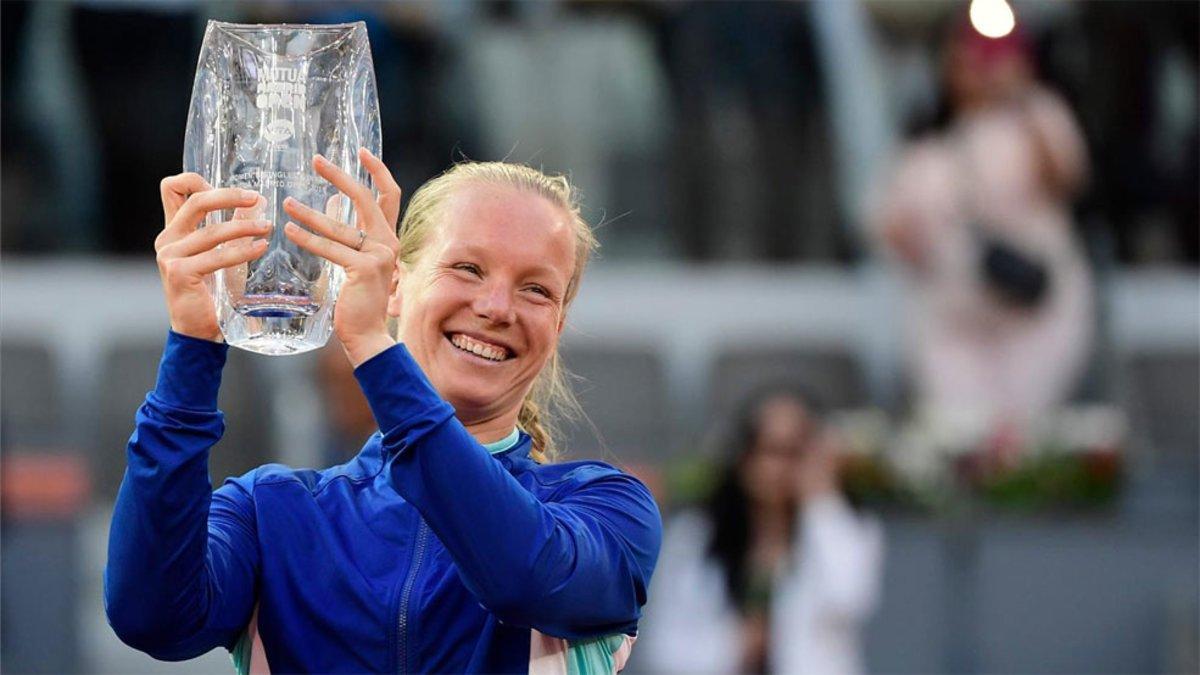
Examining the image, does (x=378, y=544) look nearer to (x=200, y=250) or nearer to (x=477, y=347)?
(x=477, y=347)

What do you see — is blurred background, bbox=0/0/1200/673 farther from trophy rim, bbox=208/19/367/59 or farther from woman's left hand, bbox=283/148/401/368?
woman's left hand, bbox=283/148/401/368

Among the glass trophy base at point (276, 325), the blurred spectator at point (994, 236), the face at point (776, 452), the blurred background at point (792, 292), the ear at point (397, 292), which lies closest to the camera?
the glass trophy base at point (276, 325)

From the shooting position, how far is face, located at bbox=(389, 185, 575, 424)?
188 cm

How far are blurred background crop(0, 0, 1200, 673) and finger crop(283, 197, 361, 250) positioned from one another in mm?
3985

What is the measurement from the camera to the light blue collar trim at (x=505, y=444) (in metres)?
1.96

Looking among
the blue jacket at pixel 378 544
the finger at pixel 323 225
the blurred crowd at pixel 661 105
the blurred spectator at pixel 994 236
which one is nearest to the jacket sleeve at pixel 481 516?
the blue jacket at pixel 378 544

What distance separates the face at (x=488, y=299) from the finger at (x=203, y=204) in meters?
0.26

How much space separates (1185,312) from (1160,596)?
1844 mm

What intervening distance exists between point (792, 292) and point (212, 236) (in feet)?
20.2

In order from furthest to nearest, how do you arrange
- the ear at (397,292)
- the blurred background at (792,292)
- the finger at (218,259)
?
1. the blurred background at (792,292)
2. the ear at (397,292)
3. the finger at (218,259)

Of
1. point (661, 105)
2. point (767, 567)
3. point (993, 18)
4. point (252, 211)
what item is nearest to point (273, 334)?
point (252, 211)

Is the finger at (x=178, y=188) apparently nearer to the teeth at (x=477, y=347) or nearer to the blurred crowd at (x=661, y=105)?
the teeth at (x=477, y=347)

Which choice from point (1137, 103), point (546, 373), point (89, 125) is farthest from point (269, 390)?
point (546, 373)

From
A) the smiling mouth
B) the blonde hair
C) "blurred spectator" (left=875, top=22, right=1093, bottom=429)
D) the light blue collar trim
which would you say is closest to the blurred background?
"blurred spectator" (left=875, top=22, right=1093, bottom=429)
